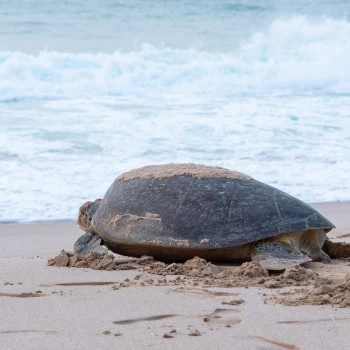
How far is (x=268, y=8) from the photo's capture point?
36.8 meters

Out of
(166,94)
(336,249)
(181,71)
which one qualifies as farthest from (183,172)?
(181,71)

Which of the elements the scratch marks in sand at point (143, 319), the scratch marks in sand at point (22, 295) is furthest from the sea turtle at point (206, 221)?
the scratch marks in sand at point (143, 319)

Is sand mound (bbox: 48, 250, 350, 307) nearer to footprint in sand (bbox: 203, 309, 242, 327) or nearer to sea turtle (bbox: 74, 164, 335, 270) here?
sea turtle (bbox: 74, 164, 335, 270)

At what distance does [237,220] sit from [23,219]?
284cm

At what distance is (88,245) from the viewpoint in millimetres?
4719

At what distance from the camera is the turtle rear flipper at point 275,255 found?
420cm

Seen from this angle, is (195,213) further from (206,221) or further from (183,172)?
(183,172)

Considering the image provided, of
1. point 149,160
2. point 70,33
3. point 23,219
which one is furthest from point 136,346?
point 70,33

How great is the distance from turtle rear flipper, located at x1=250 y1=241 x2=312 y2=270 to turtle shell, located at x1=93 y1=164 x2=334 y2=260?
73 mm

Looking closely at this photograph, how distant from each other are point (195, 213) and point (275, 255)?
0.54 m

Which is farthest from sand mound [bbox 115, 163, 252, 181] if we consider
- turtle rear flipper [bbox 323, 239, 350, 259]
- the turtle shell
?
turtle rear flipper [bbox 323, 239, 350, 259]

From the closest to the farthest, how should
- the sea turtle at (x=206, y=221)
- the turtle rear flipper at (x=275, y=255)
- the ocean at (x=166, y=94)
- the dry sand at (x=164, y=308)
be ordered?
1. the dry sand at (x=164, y=308)
2. the turtle rear flipper at (x=275, y=255)
3. the sea turtle at (x=206, y=221)
4. the ocean at (x=166, y=94)

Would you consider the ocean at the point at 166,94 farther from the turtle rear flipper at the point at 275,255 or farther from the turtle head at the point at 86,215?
the turtle rear flipper at the point at 275,255

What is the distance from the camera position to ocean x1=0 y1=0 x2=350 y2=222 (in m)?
8.54
